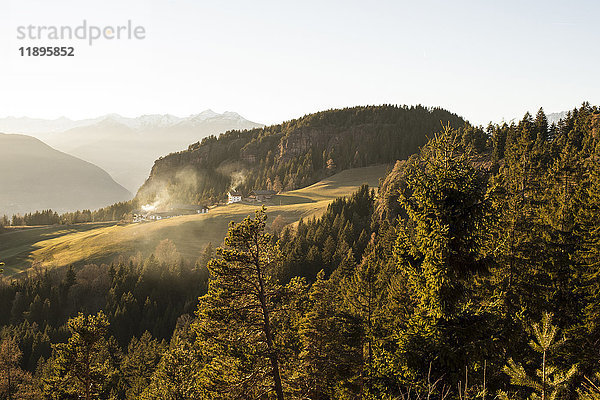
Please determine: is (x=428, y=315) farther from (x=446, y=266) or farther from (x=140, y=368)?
(x=140, y=368)

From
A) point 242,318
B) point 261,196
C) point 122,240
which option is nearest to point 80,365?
point 242,318

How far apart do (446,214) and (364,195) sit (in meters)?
106

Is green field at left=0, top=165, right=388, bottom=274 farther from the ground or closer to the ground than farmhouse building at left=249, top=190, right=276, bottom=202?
closer to the ground

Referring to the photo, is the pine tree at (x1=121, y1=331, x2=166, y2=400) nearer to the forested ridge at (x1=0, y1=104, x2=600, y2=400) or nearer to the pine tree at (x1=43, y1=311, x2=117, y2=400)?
the forested ridge at (x1=0, y1=104, x2=600, y2=400)

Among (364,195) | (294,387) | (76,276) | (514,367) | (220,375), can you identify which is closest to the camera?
(514,367)

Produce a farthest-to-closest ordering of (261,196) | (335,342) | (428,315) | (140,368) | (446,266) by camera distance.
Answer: (261,196)
(140,368)
(335,342)
(428,315)
(446,266)

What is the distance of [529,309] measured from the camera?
21.9 m

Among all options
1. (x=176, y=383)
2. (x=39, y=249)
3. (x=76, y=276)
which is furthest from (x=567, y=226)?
(x=39, y=249)

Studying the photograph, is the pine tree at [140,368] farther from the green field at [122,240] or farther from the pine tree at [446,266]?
the pine tree at [446,266]

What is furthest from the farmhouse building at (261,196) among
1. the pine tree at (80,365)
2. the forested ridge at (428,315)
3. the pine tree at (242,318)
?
the pine tree at (242,318)

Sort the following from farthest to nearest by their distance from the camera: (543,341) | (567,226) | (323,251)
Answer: (323,251), (567,226), (543,341)

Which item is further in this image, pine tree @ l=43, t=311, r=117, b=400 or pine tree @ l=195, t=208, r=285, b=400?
pine tree @ l=43, t=311, r=117, b=400

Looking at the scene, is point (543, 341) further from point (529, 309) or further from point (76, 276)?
point (76, 276)

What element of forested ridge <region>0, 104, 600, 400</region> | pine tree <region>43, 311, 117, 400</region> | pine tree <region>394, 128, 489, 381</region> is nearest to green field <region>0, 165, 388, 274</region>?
pine tree <region>43, 311, 117, 400</region>
